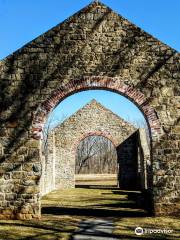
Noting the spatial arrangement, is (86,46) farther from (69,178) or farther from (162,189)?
(69,178)

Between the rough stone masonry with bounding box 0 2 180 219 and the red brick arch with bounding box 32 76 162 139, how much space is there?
1.0 inches

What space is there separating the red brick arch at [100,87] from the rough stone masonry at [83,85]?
26mm

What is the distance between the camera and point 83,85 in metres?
10.2

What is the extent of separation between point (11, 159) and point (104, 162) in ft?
153

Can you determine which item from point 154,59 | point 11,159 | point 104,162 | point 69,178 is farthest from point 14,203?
point 104,162

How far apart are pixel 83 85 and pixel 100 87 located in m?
0.46

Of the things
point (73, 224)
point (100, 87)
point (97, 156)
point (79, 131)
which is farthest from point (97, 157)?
point (73, 224)

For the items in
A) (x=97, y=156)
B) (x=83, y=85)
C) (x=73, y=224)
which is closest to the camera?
(x=73, y=224)

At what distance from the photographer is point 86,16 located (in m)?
10.5

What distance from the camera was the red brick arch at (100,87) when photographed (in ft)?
33.0

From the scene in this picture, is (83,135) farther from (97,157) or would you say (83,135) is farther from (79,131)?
(97,157)

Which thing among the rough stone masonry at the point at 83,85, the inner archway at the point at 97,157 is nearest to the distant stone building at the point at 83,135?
the rough stone masonry at the point at 83,85

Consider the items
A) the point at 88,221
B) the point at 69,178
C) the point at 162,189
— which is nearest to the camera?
the point at 88,221

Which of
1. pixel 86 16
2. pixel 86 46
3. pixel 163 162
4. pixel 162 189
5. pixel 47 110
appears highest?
pixel 86 16
